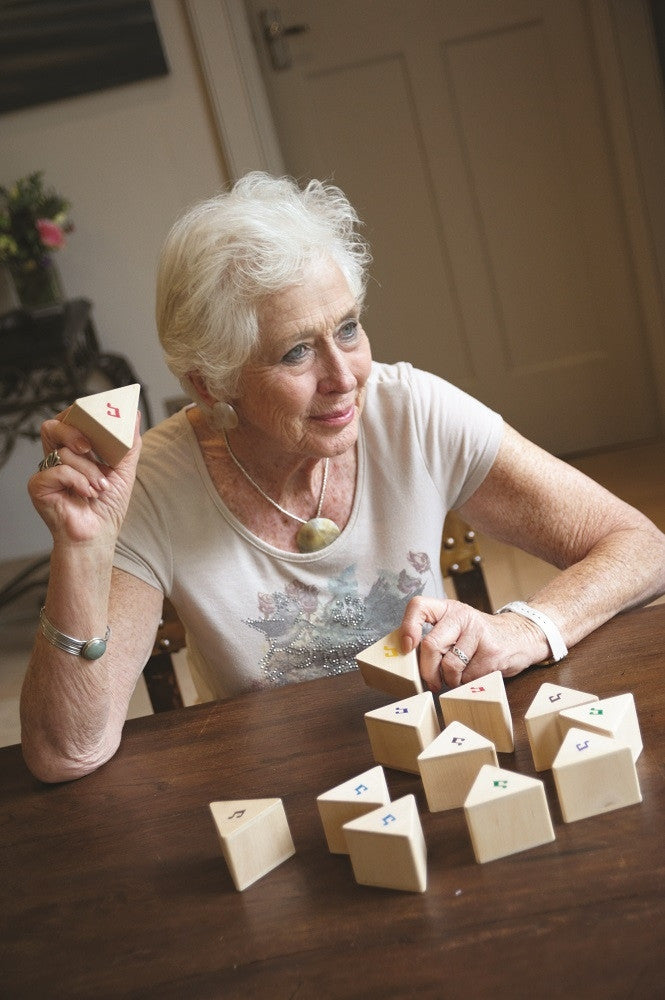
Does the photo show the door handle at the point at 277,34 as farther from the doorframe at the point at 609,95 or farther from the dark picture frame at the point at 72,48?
the dark picture frame at the point at 72,48

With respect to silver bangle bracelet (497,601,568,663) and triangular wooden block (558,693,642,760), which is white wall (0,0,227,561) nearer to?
silver bangle bracelet (497,601,568,663)

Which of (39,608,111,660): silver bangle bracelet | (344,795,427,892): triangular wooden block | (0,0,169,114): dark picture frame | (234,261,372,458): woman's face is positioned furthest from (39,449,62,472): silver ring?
(0,0,169,114): dark picture frame

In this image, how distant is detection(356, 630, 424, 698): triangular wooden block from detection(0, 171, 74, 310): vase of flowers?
9.38ft

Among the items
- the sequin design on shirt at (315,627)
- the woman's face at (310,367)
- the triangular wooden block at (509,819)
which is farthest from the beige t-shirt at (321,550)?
the triangular wooden block at (509,819)

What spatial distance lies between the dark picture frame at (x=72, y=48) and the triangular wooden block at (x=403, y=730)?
3.34 m

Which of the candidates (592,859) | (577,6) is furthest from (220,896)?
(577,6)

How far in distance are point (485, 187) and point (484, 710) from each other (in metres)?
3.42

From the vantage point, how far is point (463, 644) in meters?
1.27

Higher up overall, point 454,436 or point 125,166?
point 125,166

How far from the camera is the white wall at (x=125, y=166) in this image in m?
3.90

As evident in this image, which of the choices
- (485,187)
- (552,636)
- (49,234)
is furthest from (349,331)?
(485,187)

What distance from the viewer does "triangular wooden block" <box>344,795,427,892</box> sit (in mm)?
887

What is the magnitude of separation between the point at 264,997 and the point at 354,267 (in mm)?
1039

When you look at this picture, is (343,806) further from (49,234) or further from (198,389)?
(49,234)
